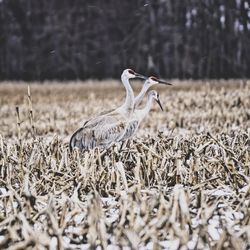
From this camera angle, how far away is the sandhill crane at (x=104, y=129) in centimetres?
489

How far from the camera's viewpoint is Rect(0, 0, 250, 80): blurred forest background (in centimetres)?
3105

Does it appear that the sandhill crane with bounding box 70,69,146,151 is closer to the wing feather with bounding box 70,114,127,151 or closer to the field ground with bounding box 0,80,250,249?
the wing feather with bounding box 70,114,127,151

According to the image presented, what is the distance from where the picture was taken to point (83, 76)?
104 ft

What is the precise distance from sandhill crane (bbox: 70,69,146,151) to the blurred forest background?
2297cm

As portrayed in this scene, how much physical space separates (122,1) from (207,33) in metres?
12.4

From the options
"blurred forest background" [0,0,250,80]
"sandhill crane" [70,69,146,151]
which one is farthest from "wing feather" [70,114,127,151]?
"blurred forest background" [0,0,250,80]

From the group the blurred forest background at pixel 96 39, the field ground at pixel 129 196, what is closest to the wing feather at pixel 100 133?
the field ground at pixel 129 196

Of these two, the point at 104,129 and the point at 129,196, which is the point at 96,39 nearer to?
the point at 104,129

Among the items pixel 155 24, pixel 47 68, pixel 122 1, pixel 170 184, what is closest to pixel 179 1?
pixel 155 24

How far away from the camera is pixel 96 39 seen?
3609 centimetres

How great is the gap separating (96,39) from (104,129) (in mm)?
31715

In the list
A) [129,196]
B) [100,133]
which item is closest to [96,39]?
[100,133]

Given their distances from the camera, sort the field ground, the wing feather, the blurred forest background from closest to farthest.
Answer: the field ground
the wing feather
the blurred forest background

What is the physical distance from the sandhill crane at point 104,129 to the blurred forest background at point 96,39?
2297 centimetres
